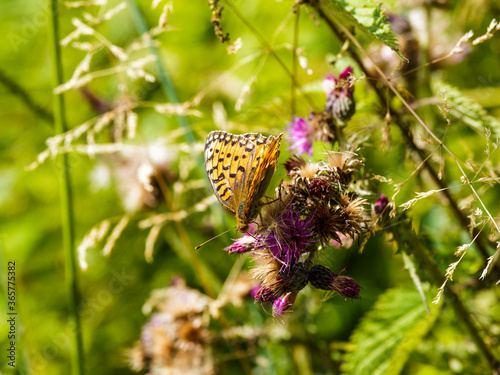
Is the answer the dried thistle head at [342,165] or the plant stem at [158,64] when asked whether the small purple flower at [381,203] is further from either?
the plant stem at [158,64]

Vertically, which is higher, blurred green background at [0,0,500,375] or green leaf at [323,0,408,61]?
green leaf at [323,0,408,61]

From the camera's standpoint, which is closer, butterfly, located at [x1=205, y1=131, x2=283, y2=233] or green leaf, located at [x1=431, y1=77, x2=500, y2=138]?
butterfly, located at [x1=205, y1=131, x2=283, y2=233]

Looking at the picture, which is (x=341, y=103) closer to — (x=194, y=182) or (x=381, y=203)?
(x=381, y=203)

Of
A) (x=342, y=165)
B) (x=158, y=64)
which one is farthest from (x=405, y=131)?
(x=158, y=64)

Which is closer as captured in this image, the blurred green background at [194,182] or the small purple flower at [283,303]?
the small purple flower at [283,303]

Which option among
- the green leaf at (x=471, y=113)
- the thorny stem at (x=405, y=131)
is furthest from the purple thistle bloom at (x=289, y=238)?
the green leaf at (x=471, y=113)

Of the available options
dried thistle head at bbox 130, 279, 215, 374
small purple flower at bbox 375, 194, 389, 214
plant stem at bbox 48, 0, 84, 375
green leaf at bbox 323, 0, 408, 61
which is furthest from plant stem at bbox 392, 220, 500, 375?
plant stem at bbox 48, 0, 84, 375

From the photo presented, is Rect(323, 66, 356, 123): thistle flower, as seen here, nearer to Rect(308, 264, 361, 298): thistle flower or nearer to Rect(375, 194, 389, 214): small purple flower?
Rect(375, 194, 389, 214): small purple flower
